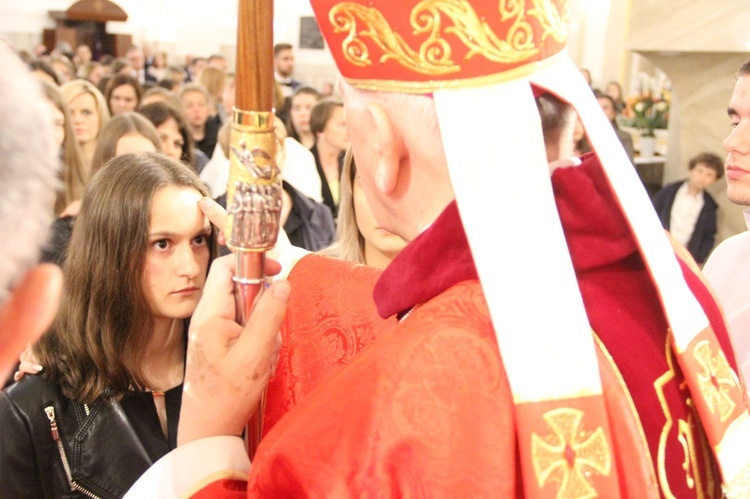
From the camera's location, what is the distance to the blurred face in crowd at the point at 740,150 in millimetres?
2941

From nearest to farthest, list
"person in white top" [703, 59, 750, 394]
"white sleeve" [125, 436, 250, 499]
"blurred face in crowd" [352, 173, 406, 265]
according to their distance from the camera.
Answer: "white sleeve" [125, 436, 250, 499], "person in white top" [703, 59, 750, 394], "blurred face in crowd" [352, 173, 406, 265]

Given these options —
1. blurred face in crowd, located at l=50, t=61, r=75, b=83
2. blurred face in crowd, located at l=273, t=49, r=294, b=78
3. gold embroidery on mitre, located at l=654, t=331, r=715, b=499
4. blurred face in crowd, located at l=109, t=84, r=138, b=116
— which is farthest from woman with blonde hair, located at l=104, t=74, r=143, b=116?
gold embroidery on mitre, located at l=654, t=331, r=715, b=499

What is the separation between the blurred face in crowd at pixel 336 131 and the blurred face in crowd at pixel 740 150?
3.42m

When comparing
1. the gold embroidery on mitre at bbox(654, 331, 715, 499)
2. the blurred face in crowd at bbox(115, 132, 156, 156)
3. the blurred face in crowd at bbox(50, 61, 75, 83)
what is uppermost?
the blurred face in crowd at bbox(50, 61, 75, 83)

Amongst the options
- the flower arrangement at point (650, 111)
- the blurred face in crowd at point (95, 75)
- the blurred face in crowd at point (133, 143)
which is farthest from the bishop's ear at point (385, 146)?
the blurred face in crowd at point (95, 75)

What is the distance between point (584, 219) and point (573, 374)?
25cm

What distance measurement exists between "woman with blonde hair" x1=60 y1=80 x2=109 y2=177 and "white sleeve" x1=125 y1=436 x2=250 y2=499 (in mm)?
4301

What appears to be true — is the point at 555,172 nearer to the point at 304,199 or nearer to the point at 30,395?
the point at 30,395

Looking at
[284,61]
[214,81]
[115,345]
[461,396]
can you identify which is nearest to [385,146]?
[461,396]

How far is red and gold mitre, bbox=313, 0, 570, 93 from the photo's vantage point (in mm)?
1321

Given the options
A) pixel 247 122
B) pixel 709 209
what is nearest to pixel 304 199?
pixel 247 122

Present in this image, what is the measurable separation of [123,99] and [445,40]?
6.32 meters

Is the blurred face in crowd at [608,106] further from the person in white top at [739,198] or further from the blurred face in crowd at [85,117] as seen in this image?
the person in white top at [739,198]

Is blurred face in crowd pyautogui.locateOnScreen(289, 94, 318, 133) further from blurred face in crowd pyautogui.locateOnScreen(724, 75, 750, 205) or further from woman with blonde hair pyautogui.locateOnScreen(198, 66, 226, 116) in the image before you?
blurred face in crowd pyautogui.locateOnScreen(724, 75, 750, 205)
